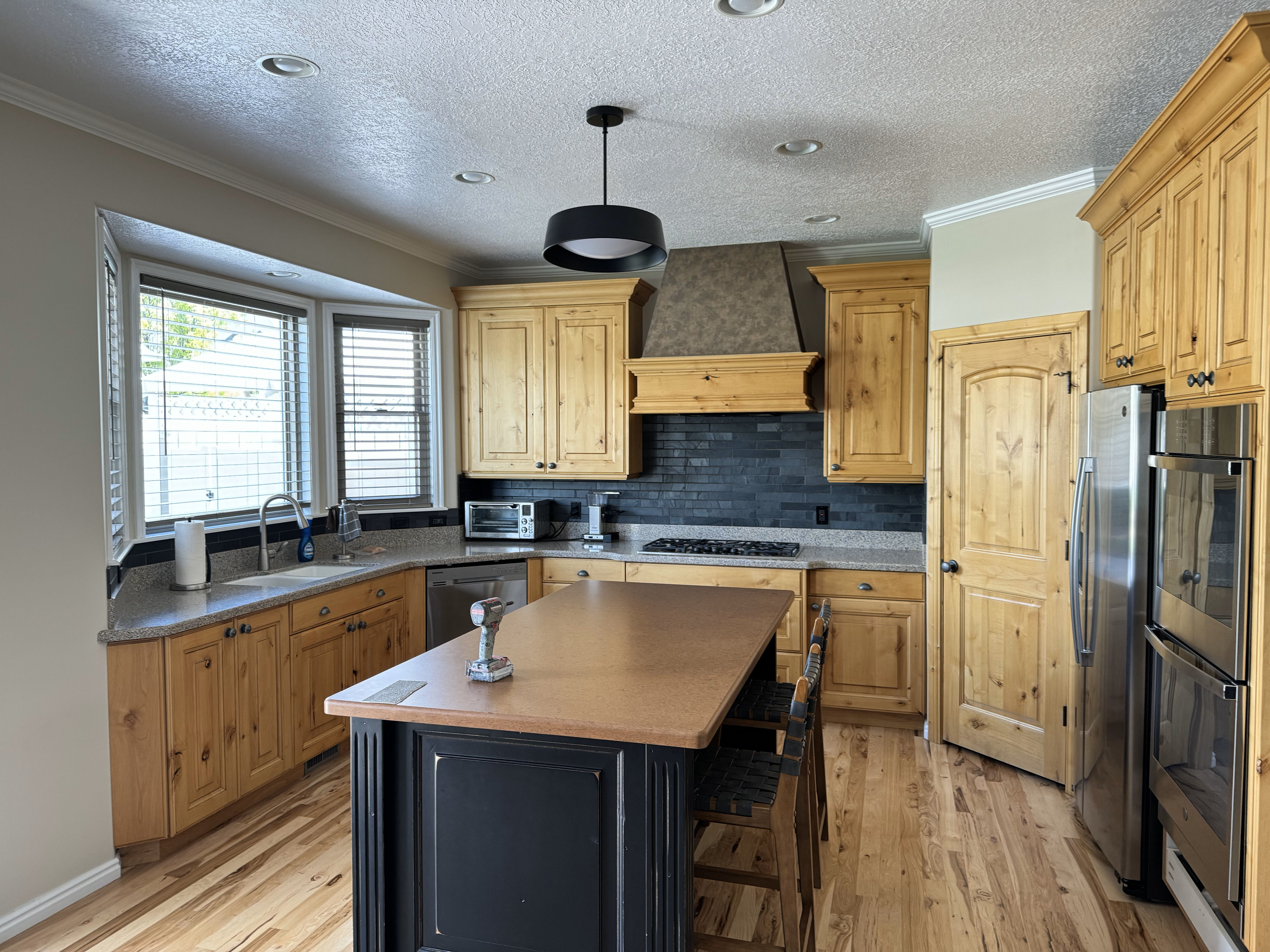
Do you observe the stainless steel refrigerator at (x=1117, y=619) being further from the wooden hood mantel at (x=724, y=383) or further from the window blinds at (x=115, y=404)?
the window blinds at (x=115, y=404)

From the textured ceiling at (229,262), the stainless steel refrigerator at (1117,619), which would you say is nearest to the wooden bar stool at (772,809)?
the stainless steel refrigerator at (1117,619)

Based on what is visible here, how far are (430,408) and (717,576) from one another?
2.07 m

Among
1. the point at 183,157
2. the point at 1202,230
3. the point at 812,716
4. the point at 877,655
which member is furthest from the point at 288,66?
the point at 877,655

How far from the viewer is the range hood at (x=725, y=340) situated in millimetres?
4570

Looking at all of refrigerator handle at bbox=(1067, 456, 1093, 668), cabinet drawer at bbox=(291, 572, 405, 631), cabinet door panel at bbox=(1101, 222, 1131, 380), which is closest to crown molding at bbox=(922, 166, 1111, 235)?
cabinet door panel at bbox=(1101, 222, 1131, 380)

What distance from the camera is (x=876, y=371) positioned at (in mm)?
4473

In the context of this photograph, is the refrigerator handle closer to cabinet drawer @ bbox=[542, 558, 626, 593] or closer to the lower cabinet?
the lower cabinet

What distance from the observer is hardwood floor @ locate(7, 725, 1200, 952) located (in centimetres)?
249

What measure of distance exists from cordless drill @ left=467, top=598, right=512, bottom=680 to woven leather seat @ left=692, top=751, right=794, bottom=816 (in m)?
0.58

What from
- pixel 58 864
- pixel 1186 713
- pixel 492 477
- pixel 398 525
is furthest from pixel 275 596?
pixel 1186 713

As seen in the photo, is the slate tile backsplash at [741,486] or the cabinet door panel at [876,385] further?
the slate tile backsplash at [741,486]

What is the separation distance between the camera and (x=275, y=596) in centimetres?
342

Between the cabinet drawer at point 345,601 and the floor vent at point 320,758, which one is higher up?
the cabinet drawer at point 345,601

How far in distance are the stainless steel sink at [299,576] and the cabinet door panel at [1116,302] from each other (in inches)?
134
